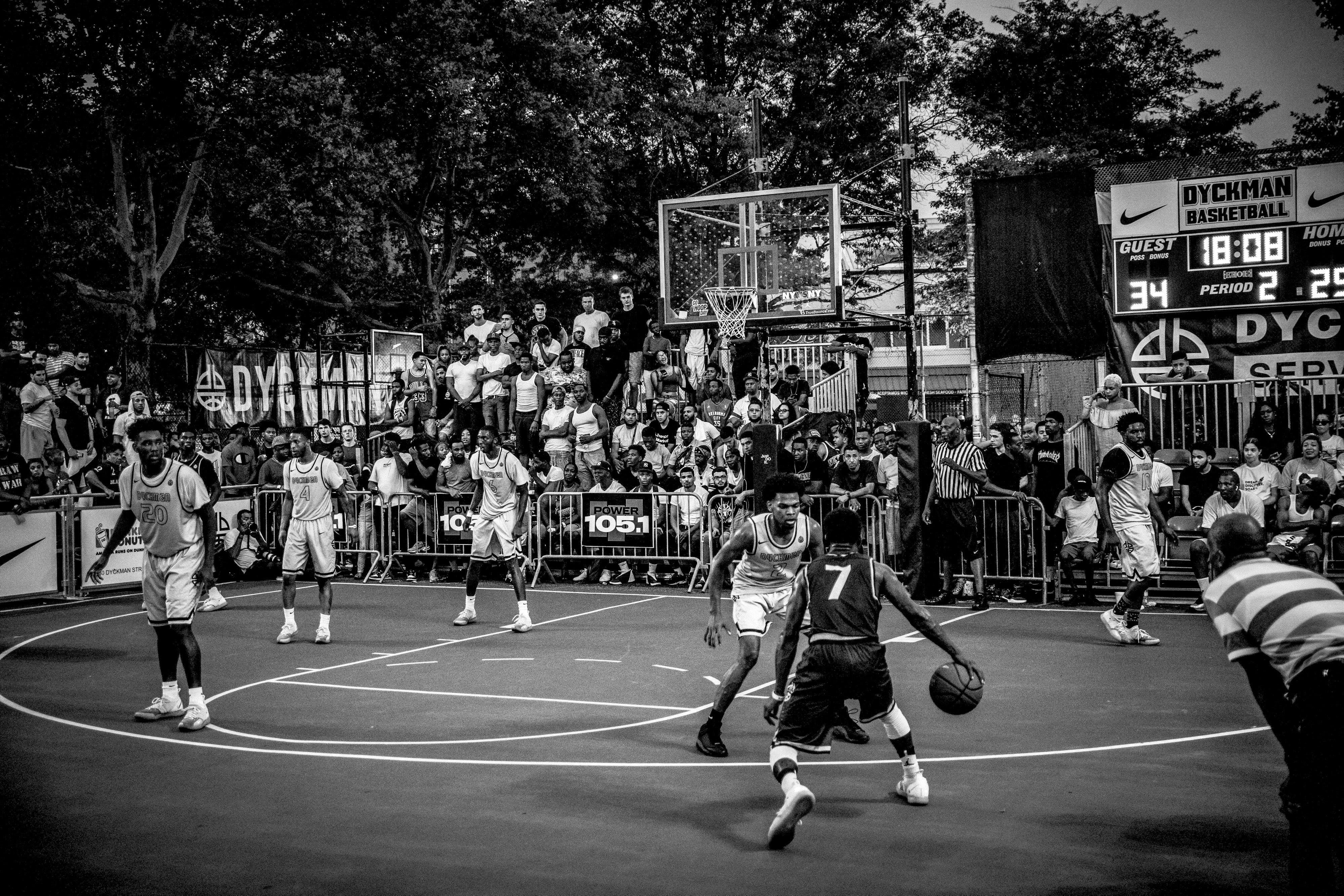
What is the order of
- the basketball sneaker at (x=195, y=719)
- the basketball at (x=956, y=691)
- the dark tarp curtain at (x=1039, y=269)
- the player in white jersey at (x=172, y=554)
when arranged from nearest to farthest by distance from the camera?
the basketball at (x=956, y=691) → the basketball sneaker at (x=195, y=719) → the player in white jersey at (x=172, y=554) → the dark tarp curtain at (x=1039, y=269)

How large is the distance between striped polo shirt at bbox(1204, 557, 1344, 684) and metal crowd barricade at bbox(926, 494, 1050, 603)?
35.8 feet

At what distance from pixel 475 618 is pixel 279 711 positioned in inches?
202

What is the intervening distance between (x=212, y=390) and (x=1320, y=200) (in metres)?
18.4

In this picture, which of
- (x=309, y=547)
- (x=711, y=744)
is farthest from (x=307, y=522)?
(x=711, y=744)

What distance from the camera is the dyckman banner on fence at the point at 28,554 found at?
1805 centimetres

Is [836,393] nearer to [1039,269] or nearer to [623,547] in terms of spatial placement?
[1039,269]

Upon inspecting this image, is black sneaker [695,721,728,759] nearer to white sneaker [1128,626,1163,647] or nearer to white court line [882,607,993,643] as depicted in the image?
white court line [882,607,993,643]

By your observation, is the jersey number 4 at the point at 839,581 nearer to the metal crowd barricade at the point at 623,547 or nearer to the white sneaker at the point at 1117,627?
the white sneaker at the point at 1117,627

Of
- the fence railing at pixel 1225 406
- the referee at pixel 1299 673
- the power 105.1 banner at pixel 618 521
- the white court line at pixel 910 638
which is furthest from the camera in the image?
the power 105.1 banner at pixel 618 521

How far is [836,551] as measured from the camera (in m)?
7.46

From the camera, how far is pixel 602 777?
8352 mm

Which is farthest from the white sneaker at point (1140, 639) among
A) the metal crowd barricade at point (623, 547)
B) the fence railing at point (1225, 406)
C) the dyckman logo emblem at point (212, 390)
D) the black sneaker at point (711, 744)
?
the dyckman logo emblem at point (212, 390)

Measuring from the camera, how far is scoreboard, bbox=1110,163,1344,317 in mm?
18781

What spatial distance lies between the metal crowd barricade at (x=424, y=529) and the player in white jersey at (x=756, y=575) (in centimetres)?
1075
